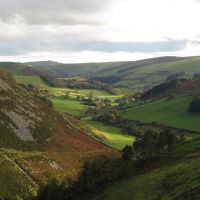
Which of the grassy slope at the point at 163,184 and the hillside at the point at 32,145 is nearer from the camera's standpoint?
the grassy slope at the point at 163,184

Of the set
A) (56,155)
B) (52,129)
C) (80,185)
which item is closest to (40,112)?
(52,129)

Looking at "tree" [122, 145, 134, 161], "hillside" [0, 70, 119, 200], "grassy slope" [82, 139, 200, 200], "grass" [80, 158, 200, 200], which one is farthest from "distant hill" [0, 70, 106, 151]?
"grass" [80, 158, 200, 200]

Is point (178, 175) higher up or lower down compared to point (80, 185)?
higher up

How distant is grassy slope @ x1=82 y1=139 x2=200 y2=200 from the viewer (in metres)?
67.6

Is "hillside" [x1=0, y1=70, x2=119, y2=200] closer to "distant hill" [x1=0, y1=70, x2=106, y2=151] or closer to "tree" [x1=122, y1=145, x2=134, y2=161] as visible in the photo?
"distant hill" [x1=0, y1=70, x2=106, y2=151]

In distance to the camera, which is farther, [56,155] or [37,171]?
[56,155]

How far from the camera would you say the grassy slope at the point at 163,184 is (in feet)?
222

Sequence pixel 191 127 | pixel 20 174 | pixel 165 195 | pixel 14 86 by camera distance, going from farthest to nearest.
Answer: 1. pixel 191 127
2. pixel 14 86
3. pixel 20 174
4. pixel 165 195

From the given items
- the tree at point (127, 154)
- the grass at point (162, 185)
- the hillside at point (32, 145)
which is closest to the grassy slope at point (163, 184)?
the grass at point (162, 185)

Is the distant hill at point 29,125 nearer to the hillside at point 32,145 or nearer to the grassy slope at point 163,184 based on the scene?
the hillside at point 32,145

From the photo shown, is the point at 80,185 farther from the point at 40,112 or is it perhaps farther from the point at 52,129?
the point at 40,112

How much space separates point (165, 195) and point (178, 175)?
8035mm

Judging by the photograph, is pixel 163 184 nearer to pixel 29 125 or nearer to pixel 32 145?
pixel 32 145

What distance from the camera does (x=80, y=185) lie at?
92250mm
